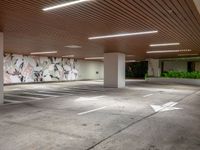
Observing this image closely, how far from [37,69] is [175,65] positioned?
22.0 metres

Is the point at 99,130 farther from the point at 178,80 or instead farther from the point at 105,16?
the point at 178,80

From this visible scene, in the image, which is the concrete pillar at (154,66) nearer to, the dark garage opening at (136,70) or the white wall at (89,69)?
the dark garage opening at (136,70)

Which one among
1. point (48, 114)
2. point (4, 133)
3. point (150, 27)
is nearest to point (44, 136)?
point (4, 133)

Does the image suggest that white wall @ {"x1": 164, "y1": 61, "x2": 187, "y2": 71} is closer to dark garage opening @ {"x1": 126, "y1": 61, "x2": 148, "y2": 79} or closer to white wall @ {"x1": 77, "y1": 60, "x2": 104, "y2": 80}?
dark garage opening @ {"x1": 126, "y1": 61, "x2": 148, "y2": 79}

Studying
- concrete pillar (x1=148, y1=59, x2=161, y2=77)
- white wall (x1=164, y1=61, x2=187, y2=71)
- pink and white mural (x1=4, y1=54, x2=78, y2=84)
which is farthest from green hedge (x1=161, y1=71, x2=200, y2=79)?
pink and white mural (x1=4, y1=54, x2=78, y2=84)

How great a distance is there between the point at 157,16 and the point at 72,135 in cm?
470

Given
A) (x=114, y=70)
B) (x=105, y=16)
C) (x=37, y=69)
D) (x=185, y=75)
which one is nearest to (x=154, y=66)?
(x=185, y=75)

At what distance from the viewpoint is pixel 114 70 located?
17250 millimetres

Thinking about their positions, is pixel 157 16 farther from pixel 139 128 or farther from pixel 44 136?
pixel 44 136

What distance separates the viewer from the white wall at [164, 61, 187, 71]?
32562 millimetres

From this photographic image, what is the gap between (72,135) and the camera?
471 centimetres

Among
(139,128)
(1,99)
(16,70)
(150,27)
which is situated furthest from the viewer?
(16,70)

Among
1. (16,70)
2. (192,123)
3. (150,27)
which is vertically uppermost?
(150,27)

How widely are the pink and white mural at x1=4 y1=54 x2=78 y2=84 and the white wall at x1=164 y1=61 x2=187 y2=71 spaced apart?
15.6 metres
